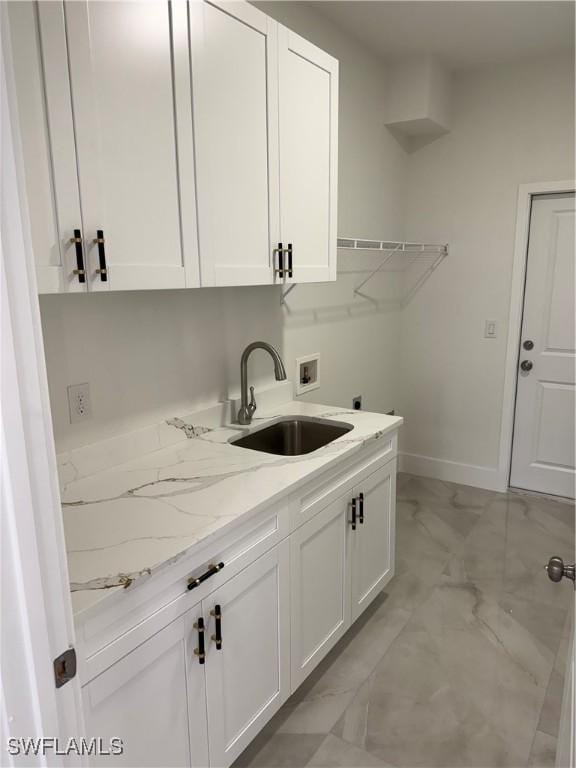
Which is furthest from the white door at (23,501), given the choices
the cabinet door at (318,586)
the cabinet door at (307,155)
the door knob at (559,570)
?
the cabinet door at (307,155)

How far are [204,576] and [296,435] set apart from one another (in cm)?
108

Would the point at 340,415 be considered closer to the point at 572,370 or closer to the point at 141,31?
the point at 141,31

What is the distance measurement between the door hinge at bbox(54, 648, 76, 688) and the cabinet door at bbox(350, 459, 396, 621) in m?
1.37

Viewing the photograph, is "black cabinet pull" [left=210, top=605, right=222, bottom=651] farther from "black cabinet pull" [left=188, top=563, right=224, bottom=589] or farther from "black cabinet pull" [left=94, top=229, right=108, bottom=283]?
"black cabinet pull" [left=94, top=229, right=108, bottom=283]

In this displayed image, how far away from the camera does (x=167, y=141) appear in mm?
1449

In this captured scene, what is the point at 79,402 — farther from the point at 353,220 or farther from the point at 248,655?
the point at 353,220

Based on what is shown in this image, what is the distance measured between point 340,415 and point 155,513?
1.10 meters

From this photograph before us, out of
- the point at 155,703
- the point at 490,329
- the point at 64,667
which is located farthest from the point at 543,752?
the point at 490,329

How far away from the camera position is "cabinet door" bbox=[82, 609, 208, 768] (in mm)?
1106

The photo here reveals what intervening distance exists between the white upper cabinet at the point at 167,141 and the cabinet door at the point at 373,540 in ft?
3.01

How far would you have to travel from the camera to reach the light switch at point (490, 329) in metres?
3.52

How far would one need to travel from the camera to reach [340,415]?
231 centimetres

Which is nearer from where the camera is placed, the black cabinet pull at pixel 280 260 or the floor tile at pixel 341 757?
the floor tile at pixel 341 757

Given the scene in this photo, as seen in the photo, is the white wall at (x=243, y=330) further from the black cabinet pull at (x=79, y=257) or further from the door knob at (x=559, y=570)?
the door knob at (x=559, y=570)
